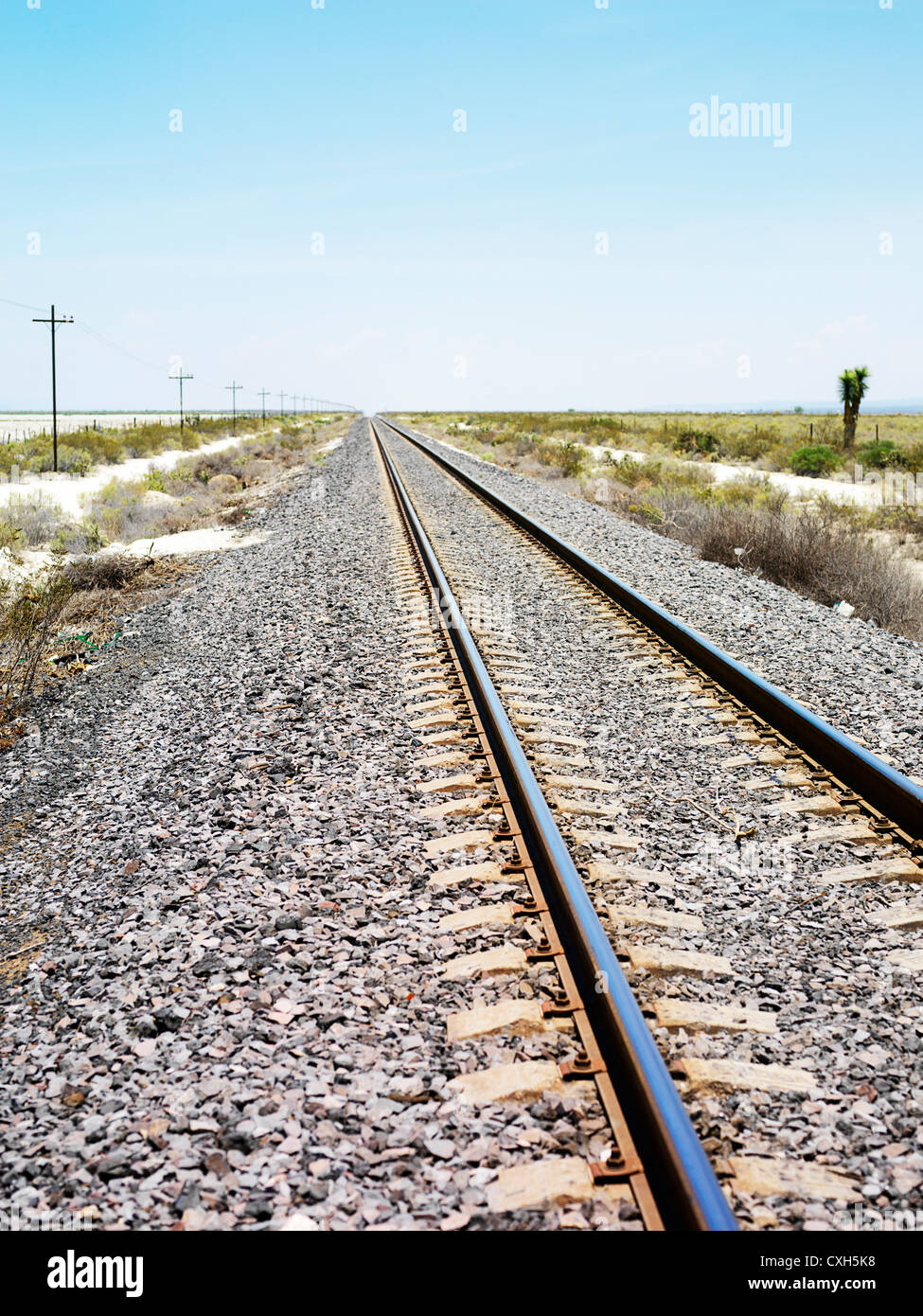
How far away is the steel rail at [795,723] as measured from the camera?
15.6ft

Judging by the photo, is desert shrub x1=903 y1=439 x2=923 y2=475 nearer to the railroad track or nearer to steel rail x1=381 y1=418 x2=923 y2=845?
steel rail x1=381 y1=418 x2=923 y2=845

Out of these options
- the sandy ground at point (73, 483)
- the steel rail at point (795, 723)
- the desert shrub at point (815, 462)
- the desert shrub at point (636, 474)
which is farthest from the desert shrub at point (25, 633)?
the desert shrub at point (815, 462)

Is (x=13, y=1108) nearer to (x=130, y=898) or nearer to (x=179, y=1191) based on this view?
(x=179, y=1191)

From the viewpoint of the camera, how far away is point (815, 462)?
3362cm

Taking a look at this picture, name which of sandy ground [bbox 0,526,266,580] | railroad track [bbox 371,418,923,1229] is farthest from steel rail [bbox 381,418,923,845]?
sandy ground [bbox 0,526,266,580]

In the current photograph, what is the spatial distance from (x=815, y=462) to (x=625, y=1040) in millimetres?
34151

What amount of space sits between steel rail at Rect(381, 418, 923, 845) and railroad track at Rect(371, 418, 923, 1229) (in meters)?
0.01

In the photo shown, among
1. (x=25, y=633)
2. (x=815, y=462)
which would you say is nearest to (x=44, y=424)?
(x=815, y=462)

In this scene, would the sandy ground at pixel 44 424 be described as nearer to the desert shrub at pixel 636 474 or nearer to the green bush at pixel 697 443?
the green bush at pixel 697 443

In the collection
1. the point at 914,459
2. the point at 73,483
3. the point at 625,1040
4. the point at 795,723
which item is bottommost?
the point at 625,1040

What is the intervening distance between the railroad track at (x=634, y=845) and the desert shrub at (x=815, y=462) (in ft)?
91.2

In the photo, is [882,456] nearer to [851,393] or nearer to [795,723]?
[851,393]

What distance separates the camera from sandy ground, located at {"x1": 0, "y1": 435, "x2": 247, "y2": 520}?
2519 cm
